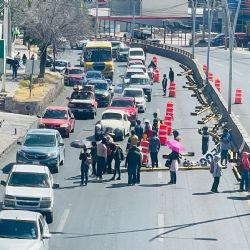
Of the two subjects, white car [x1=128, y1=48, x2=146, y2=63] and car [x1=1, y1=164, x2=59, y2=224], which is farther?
white car [x1=128, y1=48, x2=146, y2=63]

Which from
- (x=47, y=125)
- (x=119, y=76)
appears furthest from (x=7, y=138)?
(x=119, y=76)

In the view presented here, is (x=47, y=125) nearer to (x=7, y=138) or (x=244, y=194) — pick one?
(x=7, y=138)

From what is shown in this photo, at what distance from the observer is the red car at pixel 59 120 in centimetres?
4769

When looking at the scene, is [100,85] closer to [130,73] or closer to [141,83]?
[141,83]

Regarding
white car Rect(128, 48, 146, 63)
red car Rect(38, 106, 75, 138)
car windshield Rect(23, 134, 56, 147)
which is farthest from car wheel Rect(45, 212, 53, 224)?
white car Rect(128, 48, 146, 63)

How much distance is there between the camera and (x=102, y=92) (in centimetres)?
6175

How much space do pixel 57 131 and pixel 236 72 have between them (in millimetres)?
45693

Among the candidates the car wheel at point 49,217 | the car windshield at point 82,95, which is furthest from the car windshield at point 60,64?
the car wheel at point 49,217

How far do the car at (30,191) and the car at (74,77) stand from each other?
123 feet

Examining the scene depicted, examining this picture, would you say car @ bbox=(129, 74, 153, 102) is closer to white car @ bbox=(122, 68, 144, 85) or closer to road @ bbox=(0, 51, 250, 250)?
white car @ bbox=(122, 68, 144, 85)

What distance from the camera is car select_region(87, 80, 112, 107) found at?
61172 millimetres

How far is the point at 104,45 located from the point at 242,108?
20.0 meters

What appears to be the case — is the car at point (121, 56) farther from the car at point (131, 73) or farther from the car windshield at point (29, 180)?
the car windshield at point (29, 180)

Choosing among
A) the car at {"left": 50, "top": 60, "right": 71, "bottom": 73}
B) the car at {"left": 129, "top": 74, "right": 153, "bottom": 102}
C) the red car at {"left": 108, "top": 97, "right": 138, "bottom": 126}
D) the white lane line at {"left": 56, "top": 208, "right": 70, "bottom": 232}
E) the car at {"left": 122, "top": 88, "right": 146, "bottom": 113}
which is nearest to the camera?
the white lane line at {"left": 56, "top": 208, "right": 70, "bottom": 232}
